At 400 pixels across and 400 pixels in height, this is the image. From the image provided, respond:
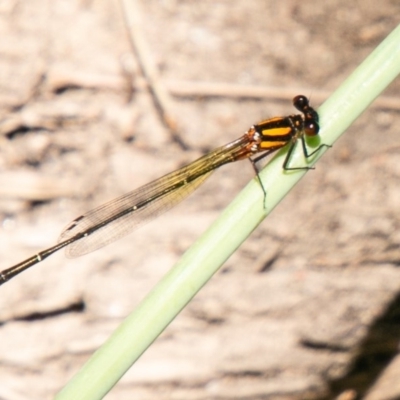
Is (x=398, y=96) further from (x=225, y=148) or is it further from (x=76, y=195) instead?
(x=76, y=195)

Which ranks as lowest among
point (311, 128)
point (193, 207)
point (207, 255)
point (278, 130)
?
point (207, 255)

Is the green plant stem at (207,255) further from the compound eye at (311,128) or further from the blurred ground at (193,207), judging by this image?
the blurred ground at (193,207)

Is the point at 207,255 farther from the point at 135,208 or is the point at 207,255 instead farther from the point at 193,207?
the point at 193,207

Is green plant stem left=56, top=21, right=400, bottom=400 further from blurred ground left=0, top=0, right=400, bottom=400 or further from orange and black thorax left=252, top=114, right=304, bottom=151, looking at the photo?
blurred ground left=0, top=0, right=400, bottom=400

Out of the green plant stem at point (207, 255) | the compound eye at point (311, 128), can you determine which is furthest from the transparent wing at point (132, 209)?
the green plant stem at point (207, 255)

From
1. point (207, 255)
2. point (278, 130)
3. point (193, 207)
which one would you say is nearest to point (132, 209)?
point (193, 207)

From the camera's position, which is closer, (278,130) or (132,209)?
(278,130)

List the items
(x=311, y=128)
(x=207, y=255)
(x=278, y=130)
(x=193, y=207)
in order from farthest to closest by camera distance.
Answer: (x=193, y=207) < (x=278, y=130) < (x=311, y=128) < (x=207, y=255)

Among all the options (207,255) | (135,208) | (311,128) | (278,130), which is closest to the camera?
(207,255)
